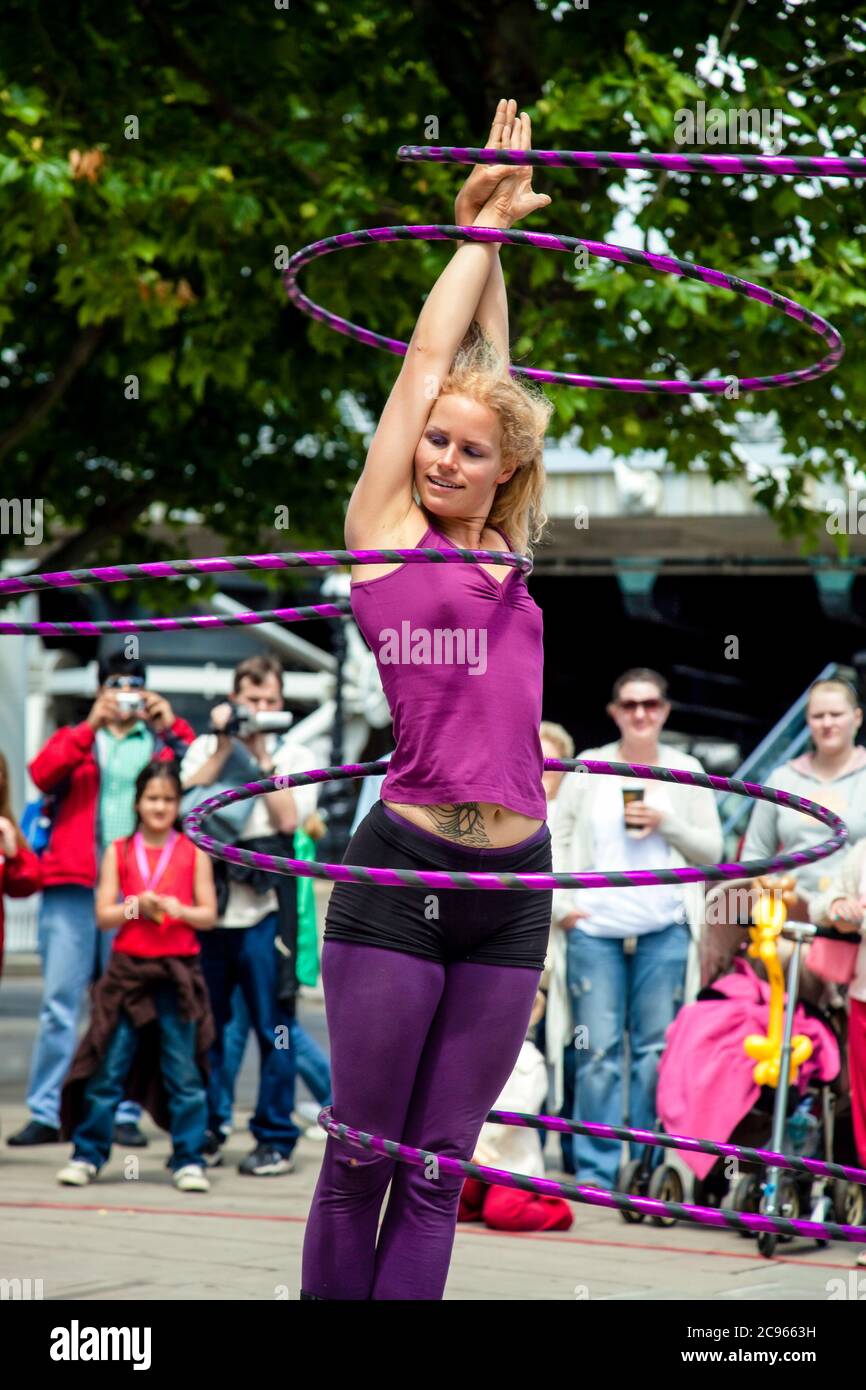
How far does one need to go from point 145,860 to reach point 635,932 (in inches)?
92.0

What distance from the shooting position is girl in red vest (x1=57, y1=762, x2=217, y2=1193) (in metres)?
8.30

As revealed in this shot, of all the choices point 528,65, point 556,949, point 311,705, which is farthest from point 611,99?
point 311,705

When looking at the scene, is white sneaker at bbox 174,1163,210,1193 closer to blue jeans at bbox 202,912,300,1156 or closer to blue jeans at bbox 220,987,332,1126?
blue jeans at bbox 202,912,300,1156

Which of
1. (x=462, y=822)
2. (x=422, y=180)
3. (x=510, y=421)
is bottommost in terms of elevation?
(x=462, y=822)

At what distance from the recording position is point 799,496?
464 inches

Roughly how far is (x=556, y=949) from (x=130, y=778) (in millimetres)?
2434

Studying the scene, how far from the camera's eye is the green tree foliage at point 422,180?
945cm

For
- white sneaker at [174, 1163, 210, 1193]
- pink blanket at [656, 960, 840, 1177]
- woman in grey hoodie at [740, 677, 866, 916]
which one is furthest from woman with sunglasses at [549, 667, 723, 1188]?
white sneaker at [174, 1163, 210, 1193]

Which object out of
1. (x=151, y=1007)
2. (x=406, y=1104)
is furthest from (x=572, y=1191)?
(x=151, y=1007)

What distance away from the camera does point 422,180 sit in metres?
10.1

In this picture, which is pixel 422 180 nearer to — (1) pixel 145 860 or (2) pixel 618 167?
(1) pixel 145 860
